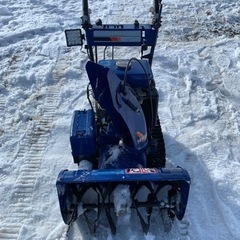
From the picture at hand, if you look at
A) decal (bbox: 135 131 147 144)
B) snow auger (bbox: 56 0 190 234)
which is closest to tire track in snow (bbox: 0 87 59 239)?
snow auger (bbox: 56 0 190 234)

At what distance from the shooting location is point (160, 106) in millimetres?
6223

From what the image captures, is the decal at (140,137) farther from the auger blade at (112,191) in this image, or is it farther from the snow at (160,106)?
the snow at (160,106)

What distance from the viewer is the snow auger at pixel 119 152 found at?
370 cm

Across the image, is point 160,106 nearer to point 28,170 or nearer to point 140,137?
point 140,137

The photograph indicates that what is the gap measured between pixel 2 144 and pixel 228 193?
319 centimetres

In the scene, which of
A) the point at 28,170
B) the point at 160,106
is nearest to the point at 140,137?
the point at 28,170

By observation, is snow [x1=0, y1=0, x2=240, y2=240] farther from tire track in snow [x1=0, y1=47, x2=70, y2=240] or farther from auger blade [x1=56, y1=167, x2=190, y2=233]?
auger blade [x1=56, y1=167, x2=190, y2=233]

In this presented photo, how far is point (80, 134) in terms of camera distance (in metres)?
4.33

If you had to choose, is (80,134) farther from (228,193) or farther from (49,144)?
(228,193)

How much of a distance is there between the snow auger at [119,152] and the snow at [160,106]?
39cm

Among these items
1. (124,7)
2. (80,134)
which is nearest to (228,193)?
(80,134)

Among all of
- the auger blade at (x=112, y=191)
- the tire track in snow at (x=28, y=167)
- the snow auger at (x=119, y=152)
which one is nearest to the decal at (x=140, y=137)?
the snow auger at (x=119, y=152)

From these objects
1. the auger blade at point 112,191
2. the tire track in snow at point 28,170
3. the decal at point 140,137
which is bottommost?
the tire track in snow at point 28,170

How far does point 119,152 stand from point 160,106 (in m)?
2.19
